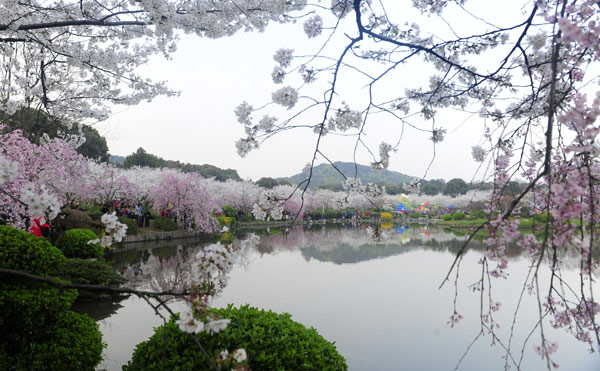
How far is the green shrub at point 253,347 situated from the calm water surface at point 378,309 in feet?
6.01

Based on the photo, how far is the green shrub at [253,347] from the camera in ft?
7.64

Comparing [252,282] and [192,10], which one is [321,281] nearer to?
[252,282]

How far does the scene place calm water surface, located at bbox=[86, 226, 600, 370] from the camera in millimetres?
4293

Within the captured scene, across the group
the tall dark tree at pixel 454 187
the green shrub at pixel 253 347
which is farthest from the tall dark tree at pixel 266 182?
the green shrub at pixel 253 347

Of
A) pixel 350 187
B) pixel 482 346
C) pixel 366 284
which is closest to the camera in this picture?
pixel 350 187

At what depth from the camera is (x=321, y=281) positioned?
8.05m

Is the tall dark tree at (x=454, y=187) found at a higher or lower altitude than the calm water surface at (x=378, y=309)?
higher

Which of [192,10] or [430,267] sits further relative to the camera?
[430,267]

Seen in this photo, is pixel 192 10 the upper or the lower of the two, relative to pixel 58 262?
upper

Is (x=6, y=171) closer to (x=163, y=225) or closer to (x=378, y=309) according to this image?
(x=378, y=309)

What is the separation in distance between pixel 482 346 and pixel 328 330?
2.03 meters

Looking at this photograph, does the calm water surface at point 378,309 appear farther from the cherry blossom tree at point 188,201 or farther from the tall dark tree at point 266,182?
the tall dark tree at point 266,182

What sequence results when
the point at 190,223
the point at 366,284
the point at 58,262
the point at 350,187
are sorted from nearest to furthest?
the point at 350,187 < the point at 58,262 < the point at 366,284 < the point at 190,223

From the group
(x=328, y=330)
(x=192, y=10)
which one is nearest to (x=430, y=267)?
(x=328, y=330)
